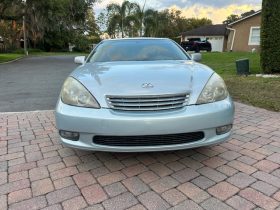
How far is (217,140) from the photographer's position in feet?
9.12

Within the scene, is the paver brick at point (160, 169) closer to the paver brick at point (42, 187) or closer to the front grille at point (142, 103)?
the front grille at point (142, 103)

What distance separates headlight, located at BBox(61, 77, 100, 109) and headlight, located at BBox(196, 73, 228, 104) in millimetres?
1018

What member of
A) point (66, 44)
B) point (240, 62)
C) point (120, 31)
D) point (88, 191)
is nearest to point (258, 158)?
point (88, 191)

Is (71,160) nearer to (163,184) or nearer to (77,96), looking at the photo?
(77,96)

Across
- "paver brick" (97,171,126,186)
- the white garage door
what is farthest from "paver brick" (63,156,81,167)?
the white garage door

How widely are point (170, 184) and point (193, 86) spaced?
964 mm

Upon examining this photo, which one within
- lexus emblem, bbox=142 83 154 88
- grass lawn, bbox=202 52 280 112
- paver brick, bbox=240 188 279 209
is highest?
lexus emblem, bbox=142 83 154 88

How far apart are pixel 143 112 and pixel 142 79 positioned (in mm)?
403

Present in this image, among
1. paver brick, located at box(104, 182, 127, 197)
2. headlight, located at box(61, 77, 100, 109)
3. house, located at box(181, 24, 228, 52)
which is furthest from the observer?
house, located at box(181, 24, 228, 52)

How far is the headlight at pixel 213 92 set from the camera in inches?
109

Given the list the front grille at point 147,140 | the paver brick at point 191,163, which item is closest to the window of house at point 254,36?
the paver brick at point 191,163

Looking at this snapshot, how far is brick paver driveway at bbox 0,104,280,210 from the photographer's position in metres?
2.37

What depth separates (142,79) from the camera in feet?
9.37

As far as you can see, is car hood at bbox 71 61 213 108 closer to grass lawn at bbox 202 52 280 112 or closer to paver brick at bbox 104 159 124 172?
paver brick at bbox 104 159 124 172
